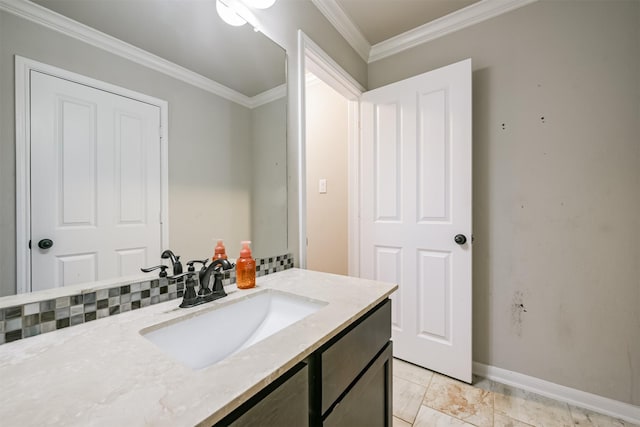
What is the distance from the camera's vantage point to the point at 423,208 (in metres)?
1.77

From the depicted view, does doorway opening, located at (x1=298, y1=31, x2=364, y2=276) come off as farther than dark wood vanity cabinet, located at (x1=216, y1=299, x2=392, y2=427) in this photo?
Yes

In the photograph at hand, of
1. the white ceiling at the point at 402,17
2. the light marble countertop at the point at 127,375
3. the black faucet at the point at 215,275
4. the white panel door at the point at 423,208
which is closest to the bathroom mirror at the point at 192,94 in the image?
the black faucet at the point at 215,275

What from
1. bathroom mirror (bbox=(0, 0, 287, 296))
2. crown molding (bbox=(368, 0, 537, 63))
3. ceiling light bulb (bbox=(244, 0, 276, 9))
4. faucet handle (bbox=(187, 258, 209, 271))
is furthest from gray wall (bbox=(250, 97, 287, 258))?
crown molding (bbox=(368, 0, 537, 63))

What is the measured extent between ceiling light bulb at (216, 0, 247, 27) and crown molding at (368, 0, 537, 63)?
51.6 inches

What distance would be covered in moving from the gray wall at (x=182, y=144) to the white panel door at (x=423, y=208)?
1104 millimetres

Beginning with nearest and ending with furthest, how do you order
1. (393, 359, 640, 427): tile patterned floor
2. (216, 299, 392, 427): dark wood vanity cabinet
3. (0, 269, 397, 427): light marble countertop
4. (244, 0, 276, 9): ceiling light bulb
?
(0, 269, 397, 427): light marble countertop → (216, 299, 392, 427): dark wood vanity cabinet → (244, 0, 276, 9): ceiling light bulb → (393, 359, 640, 427): tile patterned floor

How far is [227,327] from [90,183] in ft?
1.84

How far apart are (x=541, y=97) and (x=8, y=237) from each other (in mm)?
2311

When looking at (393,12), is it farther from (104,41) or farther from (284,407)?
(284,407)

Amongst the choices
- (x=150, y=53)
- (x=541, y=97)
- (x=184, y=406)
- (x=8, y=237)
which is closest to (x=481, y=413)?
(x=184, y=406)

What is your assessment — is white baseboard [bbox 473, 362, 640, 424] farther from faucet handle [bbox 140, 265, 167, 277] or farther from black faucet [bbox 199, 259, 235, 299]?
faucet handle [bbox 140, 265, 167, 277]

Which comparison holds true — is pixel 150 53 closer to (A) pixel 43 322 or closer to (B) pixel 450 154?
(A) pixel 43 322

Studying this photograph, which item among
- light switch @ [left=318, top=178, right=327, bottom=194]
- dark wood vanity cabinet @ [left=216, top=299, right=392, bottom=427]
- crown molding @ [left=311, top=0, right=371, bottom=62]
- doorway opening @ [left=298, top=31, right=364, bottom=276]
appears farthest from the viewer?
light switch @ [left=318, top=178, right=327, bottom=194]

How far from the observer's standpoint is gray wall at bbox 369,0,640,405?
134cm
